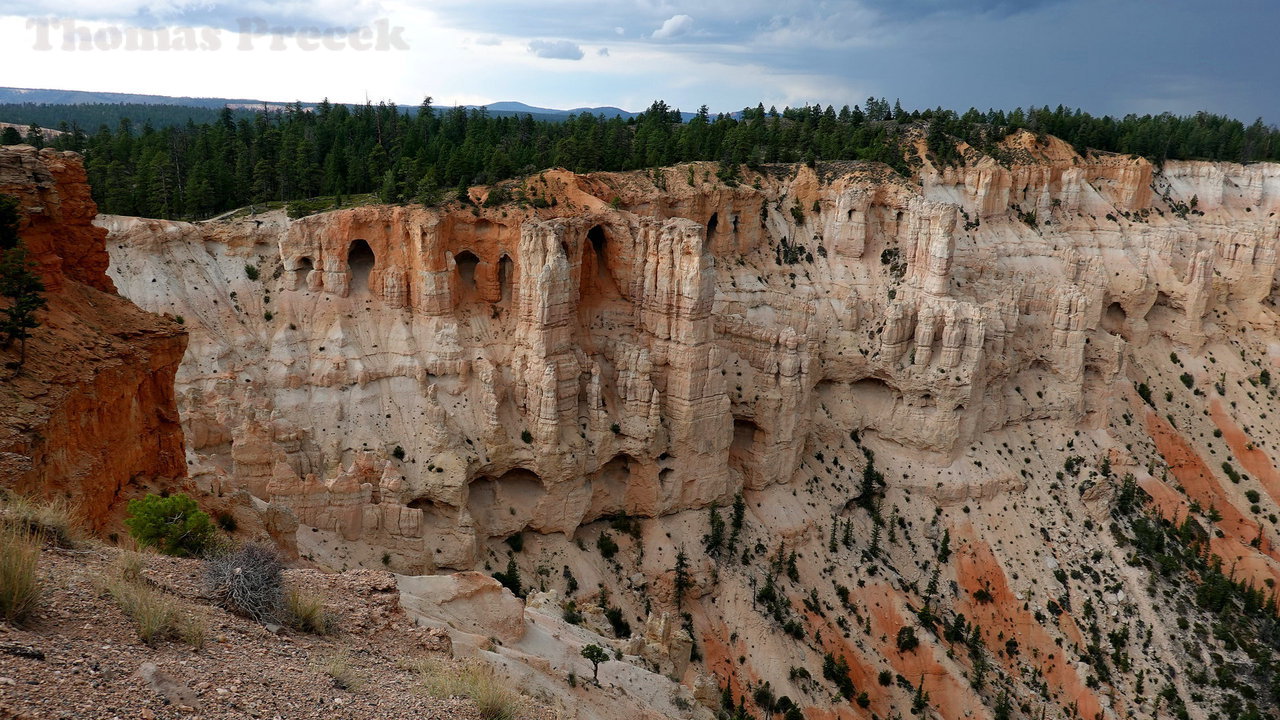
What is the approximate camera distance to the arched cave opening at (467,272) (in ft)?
171

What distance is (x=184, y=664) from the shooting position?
13.4 metres

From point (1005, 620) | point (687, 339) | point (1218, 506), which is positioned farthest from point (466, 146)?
point (1218, 506)

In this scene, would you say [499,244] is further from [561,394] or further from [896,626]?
[896,626]

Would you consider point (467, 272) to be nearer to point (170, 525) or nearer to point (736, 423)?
point (736, 423)

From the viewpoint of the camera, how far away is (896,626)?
52.8 m

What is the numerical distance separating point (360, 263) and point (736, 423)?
88.8ft

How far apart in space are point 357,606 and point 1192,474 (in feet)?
240

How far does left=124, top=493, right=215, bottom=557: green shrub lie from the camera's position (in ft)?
64.4

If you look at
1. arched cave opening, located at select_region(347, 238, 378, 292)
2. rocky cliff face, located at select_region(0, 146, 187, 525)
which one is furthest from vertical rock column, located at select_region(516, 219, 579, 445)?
rocky cliff face, located at select_region(0, 146, 187, 525)

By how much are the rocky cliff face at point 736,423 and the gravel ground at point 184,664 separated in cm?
1766

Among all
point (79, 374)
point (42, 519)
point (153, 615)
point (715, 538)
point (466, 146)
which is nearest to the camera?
point (153, 615)

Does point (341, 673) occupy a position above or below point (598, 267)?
below

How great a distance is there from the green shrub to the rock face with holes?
12106mm

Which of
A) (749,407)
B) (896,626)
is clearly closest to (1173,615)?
(896,626)
